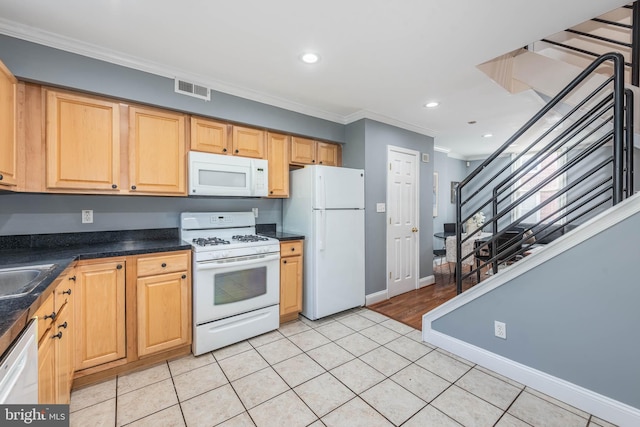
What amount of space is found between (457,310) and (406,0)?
235cm

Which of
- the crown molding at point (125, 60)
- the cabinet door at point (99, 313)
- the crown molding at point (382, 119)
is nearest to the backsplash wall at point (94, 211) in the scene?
the cabinet door at point (99, 313)

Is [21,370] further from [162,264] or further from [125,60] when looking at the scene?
[125,60]

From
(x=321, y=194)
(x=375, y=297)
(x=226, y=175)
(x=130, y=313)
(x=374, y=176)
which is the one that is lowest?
(x=375, y=297)

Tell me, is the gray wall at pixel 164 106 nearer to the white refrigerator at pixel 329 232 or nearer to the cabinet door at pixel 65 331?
the white refrigerator at pixel 329 232

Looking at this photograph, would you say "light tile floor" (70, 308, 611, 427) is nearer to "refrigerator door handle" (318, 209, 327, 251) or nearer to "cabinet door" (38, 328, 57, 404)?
"cabinet door" (38, 328, 57, 404)

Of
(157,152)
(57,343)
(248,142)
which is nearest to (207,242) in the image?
(157,152)

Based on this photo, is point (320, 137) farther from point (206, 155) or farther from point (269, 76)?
point (206, 155)

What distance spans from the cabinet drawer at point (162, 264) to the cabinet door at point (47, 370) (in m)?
0.82

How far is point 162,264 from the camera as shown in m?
2.26

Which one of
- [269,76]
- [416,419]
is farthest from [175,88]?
[416,419]

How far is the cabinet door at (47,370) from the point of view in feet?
3.90

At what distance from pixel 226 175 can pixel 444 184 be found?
199 inches

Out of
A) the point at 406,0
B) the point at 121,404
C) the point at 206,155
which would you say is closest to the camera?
the point at 406,0

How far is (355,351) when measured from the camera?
249cm
